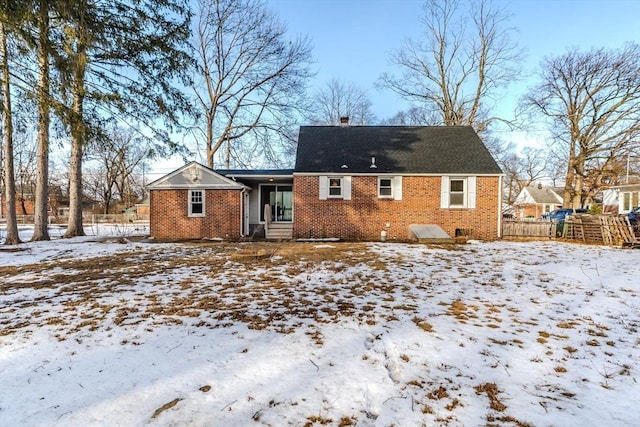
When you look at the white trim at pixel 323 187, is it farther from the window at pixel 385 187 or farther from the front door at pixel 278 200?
the front door at pixel 278 200

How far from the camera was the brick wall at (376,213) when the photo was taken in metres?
14.2

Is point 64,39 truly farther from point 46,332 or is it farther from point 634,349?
point 634,349

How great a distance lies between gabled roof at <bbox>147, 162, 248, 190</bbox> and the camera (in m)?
14.2

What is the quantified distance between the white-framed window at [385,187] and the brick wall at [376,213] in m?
0.21

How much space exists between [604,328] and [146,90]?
1023 cm

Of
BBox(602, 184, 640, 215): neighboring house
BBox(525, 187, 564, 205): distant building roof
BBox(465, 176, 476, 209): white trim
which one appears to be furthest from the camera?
BBox(525, 187, 564, 205): distant building roof

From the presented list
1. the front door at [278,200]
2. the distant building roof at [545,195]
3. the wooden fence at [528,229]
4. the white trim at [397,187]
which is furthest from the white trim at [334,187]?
the distant building roof at [545,195]

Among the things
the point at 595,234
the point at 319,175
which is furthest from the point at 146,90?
the point at 595,234

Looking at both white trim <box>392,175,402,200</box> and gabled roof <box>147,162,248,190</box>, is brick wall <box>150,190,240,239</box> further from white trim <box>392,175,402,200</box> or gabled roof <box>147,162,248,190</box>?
white trim <box>392,175,402,200</box>

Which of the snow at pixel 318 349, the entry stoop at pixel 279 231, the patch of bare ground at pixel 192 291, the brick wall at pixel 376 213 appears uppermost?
the brick wall at pixel 376 213

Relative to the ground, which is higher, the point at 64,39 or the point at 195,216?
the point at 64,39

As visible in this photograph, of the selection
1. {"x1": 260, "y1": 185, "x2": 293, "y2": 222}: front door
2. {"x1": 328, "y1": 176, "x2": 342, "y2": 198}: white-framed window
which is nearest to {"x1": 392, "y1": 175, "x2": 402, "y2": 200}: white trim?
{"x1": 328, "y1": 176, "x2": 342, "y2": 198}: white-framed window

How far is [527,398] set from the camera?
2471 millimetres

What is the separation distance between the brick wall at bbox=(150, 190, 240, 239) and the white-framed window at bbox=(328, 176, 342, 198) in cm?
424
